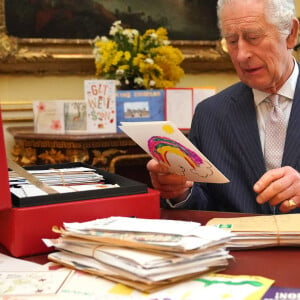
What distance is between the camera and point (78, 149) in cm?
278

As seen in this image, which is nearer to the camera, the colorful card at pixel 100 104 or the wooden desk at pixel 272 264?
the wooden desk at pixel 272 264

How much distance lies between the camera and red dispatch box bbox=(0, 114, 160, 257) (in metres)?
1.08

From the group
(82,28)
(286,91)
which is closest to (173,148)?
(286,91)

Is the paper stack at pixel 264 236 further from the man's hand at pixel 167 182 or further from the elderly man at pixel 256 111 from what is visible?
the elderly man at pixel 256 111

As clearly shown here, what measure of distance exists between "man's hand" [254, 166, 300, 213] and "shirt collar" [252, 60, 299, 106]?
0.64 meters

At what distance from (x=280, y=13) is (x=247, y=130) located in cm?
43

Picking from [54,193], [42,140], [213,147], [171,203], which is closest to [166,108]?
[42,140]

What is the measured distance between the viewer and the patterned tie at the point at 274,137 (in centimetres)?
186

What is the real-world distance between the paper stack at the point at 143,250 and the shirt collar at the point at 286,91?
41.1 inches

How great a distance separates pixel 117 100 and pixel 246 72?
3.72 feet

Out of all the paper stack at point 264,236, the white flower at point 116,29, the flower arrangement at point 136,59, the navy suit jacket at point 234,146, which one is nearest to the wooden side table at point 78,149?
the flower arrangement at point 136,59

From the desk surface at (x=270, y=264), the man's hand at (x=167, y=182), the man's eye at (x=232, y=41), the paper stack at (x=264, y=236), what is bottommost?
the desk surface at (x=270, y=264)

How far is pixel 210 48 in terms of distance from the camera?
3.65 metres

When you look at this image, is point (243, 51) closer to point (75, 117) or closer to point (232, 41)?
point (232, 41)
